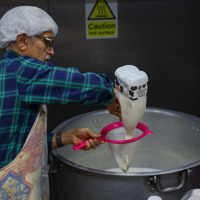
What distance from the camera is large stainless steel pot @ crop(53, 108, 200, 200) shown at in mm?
1453

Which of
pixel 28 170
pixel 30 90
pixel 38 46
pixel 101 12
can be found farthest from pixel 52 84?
pixel 101 12

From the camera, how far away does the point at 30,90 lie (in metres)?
1.26

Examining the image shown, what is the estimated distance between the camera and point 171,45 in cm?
220

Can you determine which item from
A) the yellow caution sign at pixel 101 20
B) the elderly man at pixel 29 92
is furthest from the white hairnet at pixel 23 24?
the yellow caution sign at pixel 101 20

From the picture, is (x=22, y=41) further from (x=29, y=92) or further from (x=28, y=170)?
(x=28, y=170)

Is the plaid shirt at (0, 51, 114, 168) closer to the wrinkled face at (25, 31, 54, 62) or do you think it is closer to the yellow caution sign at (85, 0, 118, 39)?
the wrinkled face at (25, 31, 54, 62)

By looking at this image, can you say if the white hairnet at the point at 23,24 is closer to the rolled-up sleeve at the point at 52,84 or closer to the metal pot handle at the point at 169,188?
the rolled-up sleeve at the point at 52,84

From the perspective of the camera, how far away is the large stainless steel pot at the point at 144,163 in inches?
57.2

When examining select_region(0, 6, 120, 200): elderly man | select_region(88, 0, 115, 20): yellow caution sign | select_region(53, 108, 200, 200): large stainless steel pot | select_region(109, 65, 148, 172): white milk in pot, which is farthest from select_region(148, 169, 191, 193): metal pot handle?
select_region(88, 0, 115, 20): yellow caution sign

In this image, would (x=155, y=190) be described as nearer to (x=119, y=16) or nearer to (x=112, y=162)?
(x=112, y=162)

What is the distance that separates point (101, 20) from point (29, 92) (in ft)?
3.26

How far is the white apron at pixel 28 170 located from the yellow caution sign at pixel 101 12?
0.79 meters

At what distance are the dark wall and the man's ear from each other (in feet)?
2.23

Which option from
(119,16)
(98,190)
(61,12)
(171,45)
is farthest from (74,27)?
(98,190)
